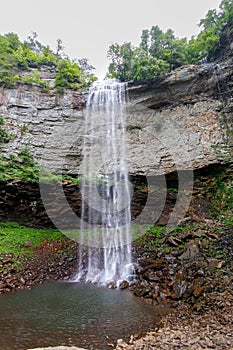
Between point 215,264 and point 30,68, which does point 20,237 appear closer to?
point 215,264

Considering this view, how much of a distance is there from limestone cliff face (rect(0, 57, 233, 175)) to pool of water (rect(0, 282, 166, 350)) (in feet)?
22.6

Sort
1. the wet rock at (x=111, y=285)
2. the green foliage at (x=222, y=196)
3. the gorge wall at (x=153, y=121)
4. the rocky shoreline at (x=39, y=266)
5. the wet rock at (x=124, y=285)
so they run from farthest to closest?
the gorge wall at (x=153, y=121) → the green foliage at (x=222, y=196) → the rocky shoreline at (x=39, y=266) → the wet rock at (x=111, y=285) → the wet rock at (x=124, y=285)

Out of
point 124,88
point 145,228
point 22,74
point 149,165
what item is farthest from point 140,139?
point 22,74

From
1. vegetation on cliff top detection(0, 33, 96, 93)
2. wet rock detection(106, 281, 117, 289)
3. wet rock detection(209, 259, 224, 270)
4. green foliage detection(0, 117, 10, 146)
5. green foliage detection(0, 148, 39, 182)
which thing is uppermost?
vegetation on cliff top detection(0, 33, 96, 93)

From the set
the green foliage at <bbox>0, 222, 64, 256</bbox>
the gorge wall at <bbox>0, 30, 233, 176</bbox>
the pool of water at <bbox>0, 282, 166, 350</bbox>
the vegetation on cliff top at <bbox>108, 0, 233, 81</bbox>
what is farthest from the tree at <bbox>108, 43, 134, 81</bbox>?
the pool of water at <bbox>0, 282, 166, 350</bbox>

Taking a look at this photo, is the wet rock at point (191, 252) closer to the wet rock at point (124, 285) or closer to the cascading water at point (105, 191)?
the wet rock at point (124, 285)

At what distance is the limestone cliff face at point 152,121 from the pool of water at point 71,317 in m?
6.89

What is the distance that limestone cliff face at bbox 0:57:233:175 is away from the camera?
11695mm

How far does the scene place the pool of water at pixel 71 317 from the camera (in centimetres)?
438

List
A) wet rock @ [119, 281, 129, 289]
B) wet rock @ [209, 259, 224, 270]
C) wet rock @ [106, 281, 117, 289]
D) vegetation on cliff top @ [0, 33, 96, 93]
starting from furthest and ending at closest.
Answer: vegetation on cliff top @ [0, 33, 96, 93]
wet rock @ [106, 281, 117, 289]
wet rock @ [119, 281, 129, 289]
wet rock @ [209, 259, 224, 270]

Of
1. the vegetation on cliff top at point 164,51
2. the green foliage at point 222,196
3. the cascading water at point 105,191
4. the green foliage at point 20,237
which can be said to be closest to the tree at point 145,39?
the vegetation on cliff top at point 164,51

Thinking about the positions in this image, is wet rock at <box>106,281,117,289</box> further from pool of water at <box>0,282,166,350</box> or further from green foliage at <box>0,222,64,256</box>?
green foliage at <box>0,222,64,256</box>

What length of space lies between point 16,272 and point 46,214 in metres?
3.63

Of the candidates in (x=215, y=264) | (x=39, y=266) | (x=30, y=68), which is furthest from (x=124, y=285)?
(x=30, y=68)
